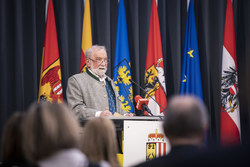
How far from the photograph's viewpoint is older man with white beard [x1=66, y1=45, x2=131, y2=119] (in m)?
4.33

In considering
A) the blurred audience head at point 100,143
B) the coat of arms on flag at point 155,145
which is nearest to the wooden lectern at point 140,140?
the coat of arms on flag at point 155,145

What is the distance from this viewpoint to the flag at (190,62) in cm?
605

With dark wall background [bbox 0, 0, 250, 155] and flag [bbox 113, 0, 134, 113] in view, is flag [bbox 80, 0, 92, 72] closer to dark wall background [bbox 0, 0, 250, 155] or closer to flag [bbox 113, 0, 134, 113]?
dark wall background [bbox 0, 0, 250, 155]

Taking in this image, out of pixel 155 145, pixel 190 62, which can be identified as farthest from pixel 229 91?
pixel 155 145

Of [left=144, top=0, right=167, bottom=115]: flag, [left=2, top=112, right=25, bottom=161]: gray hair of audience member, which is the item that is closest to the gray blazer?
[left=144, top=0, right=167, bottom=115]: flag

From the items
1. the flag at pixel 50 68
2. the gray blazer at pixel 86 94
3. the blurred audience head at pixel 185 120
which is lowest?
the blurred audience head at pixel 185 120

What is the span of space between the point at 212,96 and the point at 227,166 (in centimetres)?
557

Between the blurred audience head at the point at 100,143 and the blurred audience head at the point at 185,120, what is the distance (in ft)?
2.07

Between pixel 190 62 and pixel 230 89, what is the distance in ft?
2.56

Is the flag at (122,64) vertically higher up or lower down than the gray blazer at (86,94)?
higher up

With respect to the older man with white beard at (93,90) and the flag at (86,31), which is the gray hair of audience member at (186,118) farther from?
the flag at (86,31)

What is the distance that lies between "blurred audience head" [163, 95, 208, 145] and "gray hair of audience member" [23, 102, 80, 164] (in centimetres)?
37

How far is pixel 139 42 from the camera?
6.23 m

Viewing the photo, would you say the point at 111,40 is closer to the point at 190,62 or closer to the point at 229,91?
the point at 190,62
